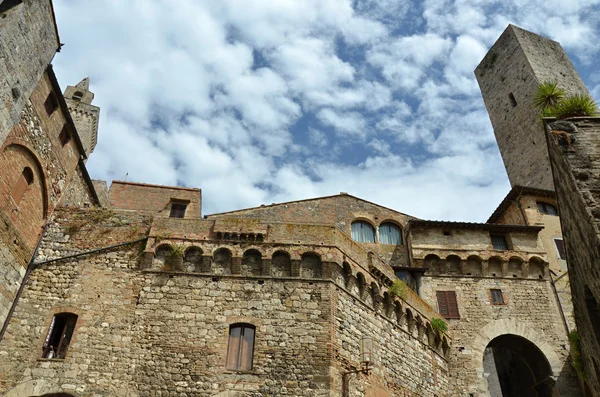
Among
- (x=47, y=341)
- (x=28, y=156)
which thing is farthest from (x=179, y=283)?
(x=28, y=156)

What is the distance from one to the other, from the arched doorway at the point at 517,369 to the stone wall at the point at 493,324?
0.47 metres

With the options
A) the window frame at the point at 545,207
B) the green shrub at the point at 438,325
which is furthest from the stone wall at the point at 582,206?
the window frame at the point at 545,207

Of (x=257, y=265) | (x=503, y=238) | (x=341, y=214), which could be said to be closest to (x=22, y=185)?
(x=257, y=265)

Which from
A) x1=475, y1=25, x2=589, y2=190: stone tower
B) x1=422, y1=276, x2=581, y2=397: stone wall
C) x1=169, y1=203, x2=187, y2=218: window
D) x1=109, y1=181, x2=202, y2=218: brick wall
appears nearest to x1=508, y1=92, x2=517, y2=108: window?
x1=475, y1=25, x2=589, y2=190: stone tower

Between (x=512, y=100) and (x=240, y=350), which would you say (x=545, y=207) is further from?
(x=240, y=350)

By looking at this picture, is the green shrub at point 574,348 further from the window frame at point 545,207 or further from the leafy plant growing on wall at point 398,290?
the leafy plant growing on wall at point 398,290

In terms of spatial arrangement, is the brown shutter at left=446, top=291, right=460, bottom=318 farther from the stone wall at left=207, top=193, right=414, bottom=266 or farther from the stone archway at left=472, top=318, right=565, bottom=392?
the stone wall at left=207, top=193, right=414, bottom=266

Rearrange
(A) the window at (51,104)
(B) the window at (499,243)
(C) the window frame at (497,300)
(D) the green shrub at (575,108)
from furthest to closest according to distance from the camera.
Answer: (B) the window at (499,243)
(C) the window frame at (497,300)
(A) the window at (51,104)
(D) the green shrub at (575,108)

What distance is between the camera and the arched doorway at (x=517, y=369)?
19820mm

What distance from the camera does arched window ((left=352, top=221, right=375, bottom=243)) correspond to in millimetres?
24031

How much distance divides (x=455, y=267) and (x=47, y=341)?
54.5 feet

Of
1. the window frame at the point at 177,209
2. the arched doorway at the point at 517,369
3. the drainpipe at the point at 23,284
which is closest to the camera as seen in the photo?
the drainpipe at the point at 23,284

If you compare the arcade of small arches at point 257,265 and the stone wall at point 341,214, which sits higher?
the stone wall at point 341,214

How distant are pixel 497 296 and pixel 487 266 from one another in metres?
1.39
